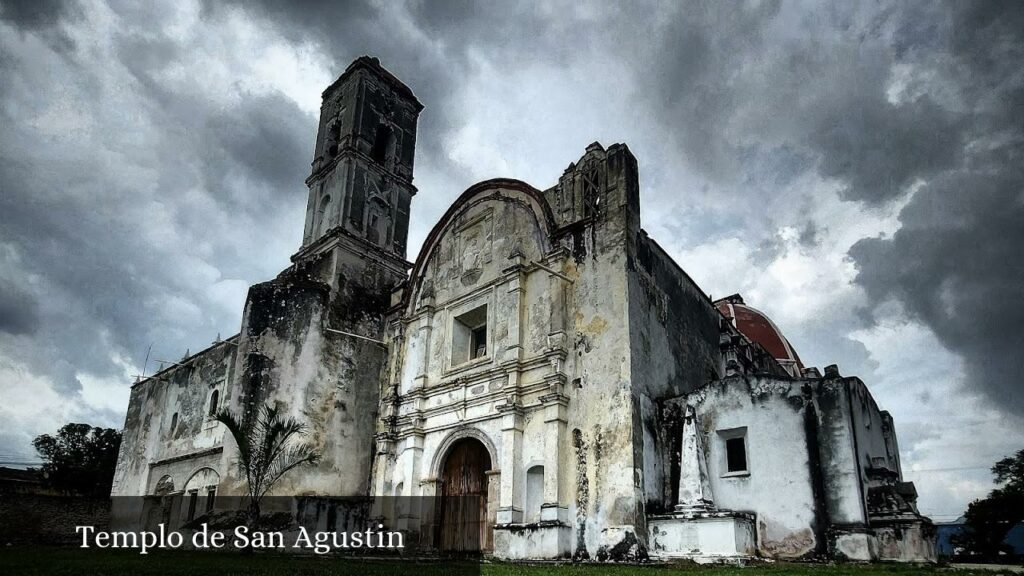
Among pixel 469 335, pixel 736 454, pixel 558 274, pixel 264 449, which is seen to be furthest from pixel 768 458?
pixel 264 449

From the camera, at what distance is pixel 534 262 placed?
15297 millimetres

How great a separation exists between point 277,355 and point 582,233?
8.14m

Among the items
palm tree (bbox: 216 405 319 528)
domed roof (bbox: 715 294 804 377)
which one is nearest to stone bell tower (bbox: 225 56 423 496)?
palm tree (bbox: 216 405 319 528)

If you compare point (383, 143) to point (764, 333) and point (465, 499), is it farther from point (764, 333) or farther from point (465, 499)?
point (764, 333)

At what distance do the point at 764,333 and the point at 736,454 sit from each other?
14383 millimetres

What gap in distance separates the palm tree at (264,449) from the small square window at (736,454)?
8.73 meters

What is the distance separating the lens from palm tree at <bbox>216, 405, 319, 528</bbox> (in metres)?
14.2

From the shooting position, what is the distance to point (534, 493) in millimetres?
13602

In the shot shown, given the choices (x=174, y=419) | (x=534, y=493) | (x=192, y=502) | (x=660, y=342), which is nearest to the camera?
(x=534, y=493)

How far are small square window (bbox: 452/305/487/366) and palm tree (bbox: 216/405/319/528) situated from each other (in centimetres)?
407

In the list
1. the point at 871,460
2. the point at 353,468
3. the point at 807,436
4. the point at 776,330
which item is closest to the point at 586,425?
the point at 807,436

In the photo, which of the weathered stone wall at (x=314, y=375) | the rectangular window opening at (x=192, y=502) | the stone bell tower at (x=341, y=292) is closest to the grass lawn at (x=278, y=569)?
the weathered stone wall at (x=314, y=375)

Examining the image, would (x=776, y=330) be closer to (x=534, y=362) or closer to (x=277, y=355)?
(x=534, y=362)

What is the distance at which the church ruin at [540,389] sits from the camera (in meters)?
11.7
